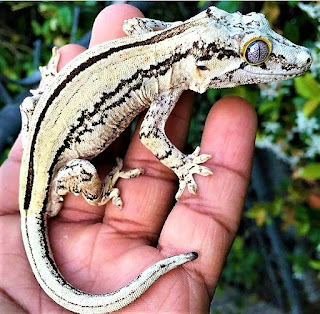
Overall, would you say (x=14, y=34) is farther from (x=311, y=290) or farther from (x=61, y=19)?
(x=311, y=290)

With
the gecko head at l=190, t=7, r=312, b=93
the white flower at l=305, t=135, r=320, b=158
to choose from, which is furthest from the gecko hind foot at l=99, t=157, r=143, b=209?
the white flower at l=305, t=135, r=320, b=158

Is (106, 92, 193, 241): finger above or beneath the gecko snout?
beneath

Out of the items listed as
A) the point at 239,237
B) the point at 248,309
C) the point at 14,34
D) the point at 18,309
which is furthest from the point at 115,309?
the point at 14,34

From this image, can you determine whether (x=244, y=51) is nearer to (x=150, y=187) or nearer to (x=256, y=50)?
(x=256, y=50)

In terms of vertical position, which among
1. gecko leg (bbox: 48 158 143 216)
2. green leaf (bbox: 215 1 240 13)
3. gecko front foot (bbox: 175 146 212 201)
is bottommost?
gecko leg (bbox: 48 158 143 216)

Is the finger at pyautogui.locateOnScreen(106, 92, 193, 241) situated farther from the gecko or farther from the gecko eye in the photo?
the gecko eye

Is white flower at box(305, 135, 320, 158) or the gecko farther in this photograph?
white flower at box(305, 135, 320, 158)

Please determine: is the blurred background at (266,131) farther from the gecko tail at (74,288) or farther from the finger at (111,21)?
the gecko tail at (74,288)

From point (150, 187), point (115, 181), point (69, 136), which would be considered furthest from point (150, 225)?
point (69, 136)
